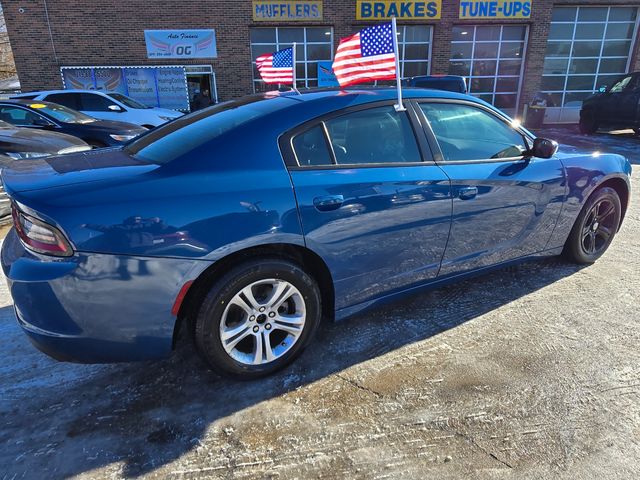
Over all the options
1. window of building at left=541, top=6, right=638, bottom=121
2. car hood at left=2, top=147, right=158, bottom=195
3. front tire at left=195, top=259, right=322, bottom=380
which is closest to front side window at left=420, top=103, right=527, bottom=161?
front tire at left=195, top=259, right=322, bottom=380

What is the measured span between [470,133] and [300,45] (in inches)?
599

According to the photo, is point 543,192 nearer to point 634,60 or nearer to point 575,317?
point 575,317

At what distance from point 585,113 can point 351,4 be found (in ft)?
29.8

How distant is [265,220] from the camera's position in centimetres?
226

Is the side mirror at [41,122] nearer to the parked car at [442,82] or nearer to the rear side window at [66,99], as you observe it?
the rear side window at [66,99]

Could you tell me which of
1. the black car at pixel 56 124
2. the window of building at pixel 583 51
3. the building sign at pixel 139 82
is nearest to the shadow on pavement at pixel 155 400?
the black car at pixel 56 124

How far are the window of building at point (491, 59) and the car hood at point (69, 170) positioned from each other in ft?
57.8

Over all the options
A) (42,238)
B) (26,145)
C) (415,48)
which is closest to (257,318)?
(42,238)

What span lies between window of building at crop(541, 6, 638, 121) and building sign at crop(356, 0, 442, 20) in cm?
521

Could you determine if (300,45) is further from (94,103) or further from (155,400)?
(155,400)

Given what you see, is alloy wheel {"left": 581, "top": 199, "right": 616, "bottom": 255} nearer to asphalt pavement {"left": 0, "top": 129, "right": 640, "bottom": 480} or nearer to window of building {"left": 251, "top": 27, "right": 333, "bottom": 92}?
asphalt pavement {"left": 0, "top": 129, "right": 640, "bottom": 480}

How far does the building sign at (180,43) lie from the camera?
52.2 feet

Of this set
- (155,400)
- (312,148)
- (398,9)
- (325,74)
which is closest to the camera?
(155,400)

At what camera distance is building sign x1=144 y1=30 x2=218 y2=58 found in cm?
1591
